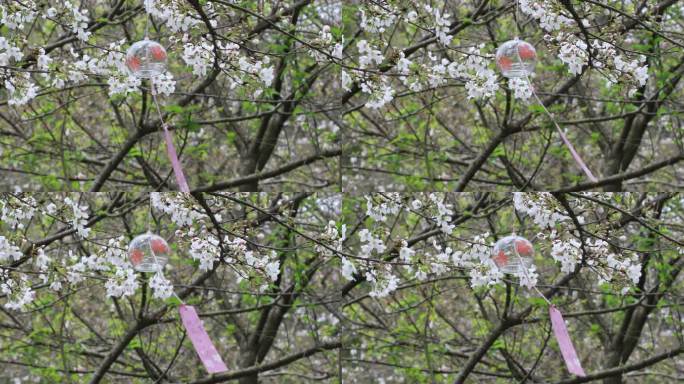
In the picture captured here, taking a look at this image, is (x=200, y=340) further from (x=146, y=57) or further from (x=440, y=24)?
(x=440, y=24)

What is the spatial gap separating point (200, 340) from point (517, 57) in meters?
1.02

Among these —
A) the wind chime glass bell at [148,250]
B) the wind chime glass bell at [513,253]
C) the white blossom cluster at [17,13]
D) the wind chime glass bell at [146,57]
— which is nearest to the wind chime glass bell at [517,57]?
the wind chime glass bell at [513,253]

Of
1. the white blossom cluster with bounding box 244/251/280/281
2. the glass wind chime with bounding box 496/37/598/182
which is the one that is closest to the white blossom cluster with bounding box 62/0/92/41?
the white blossom cluster with bounding box 244/251/280/281

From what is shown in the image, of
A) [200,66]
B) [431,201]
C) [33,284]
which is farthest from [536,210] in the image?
[33,284]

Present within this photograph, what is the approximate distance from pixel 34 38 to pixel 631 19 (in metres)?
1.55

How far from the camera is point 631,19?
249cm

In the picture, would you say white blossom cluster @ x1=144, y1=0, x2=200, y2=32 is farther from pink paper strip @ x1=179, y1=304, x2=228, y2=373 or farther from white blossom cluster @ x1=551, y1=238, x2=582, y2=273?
white blossom cluster @ x1=551, y1=238, x2=582, y2=273

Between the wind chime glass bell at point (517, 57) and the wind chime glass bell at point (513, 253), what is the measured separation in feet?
1.22

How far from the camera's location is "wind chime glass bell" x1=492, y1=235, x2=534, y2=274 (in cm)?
212

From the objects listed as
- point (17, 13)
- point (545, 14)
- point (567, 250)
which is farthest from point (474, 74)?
point (17, 13)

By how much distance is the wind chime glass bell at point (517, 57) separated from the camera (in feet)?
6.70

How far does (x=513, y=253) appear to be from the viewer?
213 centimetres

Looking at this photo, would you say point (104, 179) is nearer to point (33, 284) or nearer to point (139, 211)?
point (139, 211)

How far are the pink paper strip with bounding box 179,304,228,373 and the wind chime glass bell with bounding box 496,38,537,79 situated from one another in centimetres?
92
